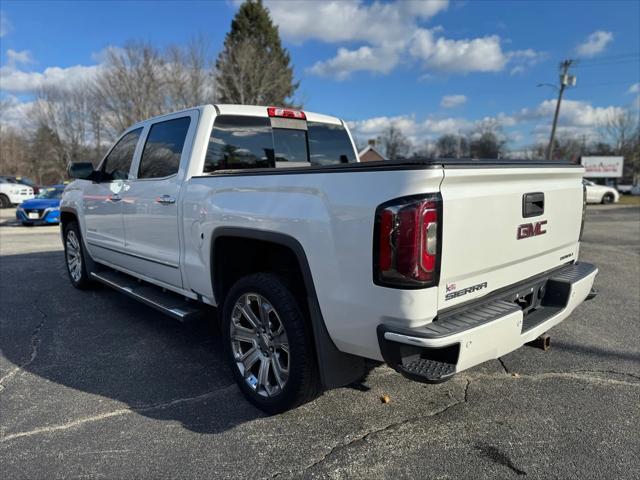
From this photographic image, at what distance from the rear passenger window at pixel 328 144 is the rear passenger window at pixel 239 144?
555 mm

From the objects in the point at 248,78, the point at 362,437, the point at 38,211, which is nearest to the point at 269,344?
the point at 362,437

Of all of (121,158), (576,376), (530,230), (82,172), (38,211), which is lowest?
(576,376)

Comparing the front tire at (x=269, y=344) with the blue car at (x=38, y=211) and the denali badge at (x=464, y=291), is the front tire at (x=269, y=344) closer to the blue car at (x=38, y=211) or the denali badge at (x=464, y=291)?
the denali badge at (x=464, y=291)

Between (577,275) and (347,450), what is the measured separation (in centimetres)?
206

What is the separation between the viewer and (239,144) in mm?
3904

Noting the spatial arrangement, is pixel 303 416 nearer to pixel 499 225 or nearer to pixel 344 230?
pixel 344 230

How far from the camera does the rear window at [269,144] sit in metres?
3.76

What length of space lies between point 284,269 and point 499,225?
1380 mm

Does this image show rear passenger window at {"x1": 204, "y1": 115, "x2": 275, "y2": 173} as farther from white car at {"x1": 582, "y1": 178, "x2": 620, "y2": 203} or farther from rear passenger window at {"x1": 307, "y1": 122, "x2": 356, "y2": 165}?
white car at {"x1": 582, "y1": 178, "x2": 620, "y2": 203}

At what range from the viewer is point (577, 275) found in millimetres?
3209

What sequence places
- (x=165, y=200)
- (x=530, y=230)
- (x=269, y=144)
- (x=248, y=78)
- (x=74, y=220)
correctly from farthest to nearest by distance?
(x=248, y=78) → (x=74, y=220) → (x=269, y=144) → (x=165, y=200) → (x=530, y=230)

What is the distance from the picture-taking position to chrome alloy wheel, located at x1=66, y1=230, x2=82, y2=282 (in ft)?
19.6

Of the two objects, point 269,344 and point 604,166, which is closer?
point 269,344

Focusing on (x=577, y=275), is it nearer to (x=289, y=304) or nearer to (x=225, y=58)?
(x=289, y=304)
